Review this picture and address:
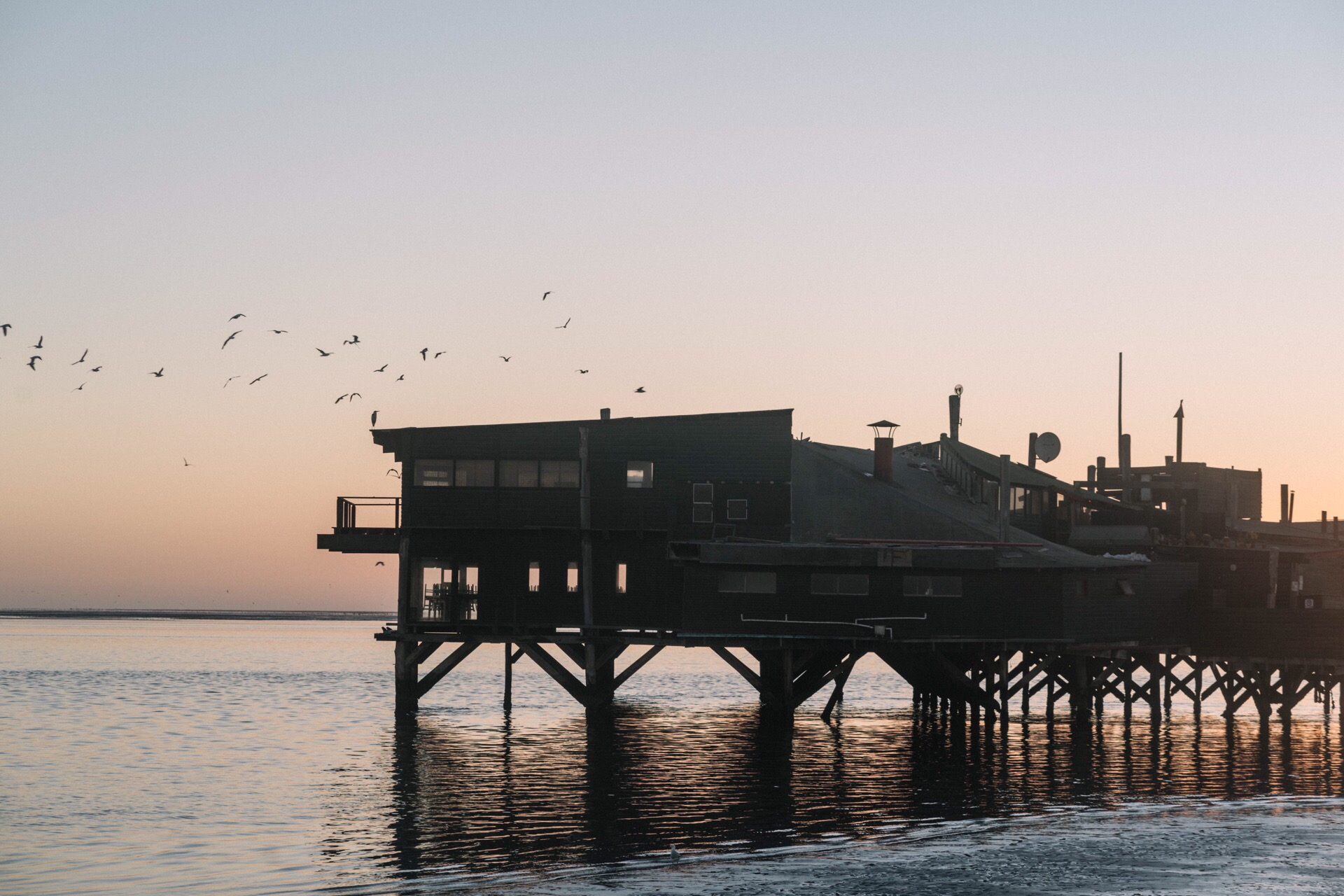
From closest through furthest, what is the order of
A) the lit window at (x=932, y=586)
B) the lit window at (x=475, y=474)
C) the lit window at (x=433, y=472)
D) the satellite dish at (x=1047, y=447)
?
the lit window at (x=932, y=586)
the lit window at (x=475, y=474)
the lit window at (x=433, y=472)
the satellite dish at (x=1047, y=447)

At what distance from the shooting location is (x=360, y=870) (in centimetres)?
2477

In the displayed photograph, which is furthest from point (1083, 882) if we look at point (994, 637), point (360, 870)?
point (994, 637)

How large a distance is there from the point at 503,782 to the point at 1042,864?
16057 millimetres

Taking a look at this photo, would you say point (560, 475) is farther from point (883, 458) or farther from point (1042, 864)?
point (1042, 864)

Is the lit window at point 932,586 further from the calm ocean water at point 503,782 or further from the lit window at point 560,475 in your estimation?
the lit window at point 560,475

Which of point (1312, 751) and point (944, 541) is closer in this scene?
point (1312, 751)

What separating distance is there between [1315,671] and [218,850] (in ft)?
136

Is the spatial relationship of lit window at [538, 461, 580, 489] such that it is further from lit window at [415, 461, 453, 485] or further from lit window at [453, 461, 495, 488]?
lit window at [415, 461, 453, 485]

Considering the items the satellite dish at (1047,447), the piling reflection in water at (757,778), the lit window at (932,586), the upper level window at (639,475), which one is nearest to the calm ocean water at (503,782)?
the piling reflection in water at (757,778)

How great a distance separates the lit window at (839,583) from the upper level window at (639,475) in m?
6.51

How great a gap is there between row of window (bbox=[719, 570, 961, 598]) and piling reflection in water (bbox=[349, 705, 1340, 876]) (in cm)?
513

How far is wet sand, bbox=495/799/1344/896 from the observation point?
23.0 meters

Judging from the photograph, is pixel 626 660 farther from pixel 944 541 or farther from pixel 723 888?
pixel 723 888

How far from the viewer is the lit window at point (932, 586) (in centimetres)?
4700
